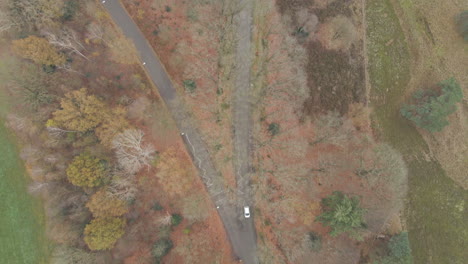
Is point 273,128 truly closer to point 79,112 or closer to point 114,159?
point 114,159

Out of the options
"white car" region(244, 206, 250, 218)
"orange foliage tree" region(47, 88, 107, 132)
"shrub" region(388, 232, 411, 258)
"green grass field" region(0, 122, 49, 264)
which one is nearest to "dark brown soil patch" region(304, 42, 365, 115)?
"white car" region(244, 206, 250, 218)

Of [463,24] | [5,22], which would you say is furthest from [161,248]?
[463,24]

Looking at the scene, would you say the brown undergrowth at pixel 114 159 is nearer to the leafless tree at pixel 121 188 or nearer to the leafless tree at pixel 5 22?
the leafless tree at pixel 121 188

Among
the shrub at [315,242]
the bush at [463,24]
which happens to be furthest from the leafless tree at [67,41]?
the bush at [463,24]

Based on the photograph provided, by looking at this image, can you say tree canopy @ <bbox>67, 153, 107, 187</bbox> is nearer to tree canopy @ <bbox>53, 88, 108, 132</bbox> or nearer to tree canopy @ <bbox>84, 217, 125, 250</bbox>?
tree canopy @ <bbox>53, 88, 108, 132</bbox>

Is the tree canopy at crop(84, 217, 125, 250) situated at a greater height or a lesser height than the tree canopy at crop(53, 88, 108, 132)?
lesser

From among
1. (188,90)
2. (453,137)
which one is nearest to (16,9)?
(188,90)
